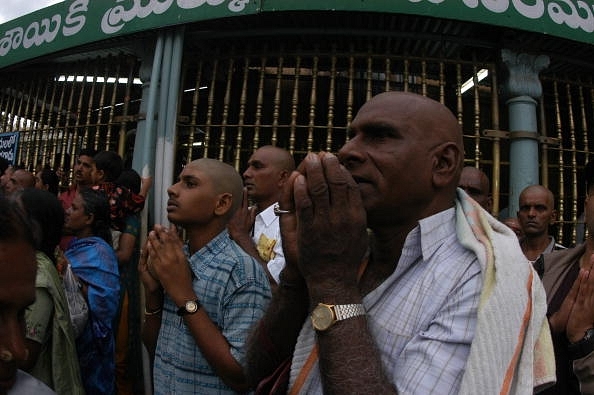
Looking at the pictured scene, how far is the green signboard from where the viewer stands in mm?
3852

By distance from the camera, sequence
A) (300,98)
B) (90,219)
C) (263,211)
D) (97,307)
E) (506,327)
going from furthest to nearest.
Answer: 1. (300,98)
2. (263,211)
3. (90,219)
4. (97,307)
5. (506,327)

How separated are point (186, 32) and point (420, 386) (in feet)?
13.3

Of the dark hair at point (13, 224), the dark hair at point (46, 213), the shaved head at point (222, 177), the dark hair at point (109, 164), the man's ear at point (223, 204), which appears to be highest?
the dark hair at point (109, 164)

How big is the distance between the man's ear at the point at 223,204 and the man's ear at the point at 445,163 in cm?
126

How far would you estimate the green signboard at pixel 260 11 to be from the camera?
3.85m

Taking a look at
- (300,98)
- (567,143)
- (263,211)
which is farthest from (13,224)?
(567,143)

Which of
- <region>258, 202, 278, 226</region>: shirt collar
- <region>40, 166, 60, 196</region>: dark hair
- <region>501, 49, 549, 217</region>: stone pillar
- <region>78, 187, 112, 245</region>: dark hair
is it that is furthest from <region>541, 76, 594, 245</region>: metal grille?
<region>40, 166, 60, 196</region>: dark hair

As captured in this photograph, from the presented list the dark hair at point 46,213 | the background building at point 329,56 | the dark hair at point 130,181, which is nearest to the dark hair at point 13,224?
the dark hair at point 46,213

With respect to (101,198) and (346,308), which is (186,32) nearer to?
(101,198)

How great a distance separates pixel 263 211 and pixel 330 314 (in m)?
2.09

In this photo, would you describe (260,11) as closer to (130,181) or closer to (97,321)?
(130,181)

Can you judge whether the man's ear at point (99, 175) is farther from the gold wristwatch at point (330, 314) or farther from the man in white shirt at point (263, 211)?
the gold wristwatch at point (330, 314)

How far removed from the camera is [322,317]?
3.15 feet

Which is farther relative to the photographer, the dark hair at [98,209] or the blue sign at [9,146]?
the blue sign at [9,146]
